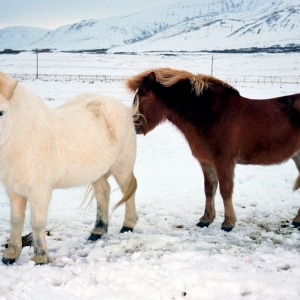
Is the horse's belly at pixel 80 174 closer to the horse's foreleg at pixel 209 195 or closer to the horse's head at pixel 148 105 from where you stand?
the horse's head at pixel 148 105

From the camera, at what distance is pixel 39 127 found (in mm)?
3422

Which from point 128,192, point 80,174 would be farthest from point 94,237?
point 80,174

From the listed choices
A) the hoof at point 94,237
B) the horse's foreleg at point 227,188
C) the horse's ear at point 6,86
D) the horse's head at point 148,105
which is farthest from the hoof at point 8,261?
the horse's foreleg at point 227,188

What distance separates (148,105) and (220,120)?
102 cm

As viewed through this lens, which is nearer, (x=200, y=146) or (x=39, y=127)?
(x=39, y=127)

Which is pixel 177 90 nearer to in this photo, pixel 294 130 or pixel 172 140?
pixel 294 130

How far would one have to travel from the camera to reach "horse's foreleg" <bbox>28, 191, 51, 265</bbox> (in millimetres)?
3336

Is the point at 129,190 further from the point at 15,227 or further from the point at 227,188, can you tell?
the point at 15,227

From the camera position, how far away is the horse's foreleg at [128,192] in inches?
178

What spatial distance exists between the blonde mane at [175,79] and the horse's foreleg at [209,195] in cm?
116

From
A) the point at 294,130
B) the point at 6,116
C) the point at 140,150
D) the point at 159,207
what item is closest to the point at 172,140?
the point at 140,150

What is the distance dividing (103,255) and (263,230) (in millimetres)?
2249

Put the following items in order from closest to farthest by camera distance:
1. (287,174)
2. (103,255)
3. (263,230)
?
(103,255) → (263,230) → (287,174)

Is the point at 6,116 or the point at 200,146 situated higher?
the point at 6,116
